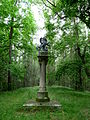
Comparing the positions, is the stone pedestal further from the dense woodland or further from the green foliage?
the green foliage

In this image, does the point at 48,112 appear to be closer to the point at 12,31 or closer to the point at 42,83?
the point at 42,83

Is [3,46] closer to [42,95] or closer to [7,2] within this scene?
[7,2]

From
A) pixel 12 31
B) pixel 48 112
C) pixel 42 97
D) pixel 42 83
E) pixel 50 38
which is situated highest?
pixel 12 31

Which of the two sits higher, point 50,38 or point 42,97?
point 50,38

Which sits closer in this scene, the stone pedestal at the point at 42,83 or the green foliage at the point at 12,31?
the stone pedestal at the point at 42,83

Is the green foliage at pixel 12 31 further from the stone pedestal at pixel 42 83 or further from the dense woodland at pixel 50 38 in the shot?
the stone pedestal at pixel 42 83

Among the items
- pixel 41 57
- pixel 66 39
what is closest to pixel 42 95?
pixel 41 57

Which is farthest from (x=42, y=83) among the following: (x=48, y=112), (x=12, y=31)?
(x=12, y=31)

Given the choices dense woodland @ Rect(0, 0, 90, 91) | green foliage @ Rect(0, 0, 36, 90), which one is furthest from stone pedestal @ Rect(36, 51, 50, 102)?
green foliage @ Rect(0, 0, 36, 90)

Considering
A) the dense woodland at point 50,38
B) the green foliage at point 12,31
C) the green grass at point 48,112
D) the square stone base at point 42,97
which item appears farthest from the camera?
the green foliage at point 12,31

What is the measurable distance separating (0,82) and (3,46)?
502 centimetres

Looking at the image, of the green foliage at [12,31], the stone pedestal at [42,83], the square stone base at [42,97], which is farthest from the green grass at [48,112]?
the green foliage at [12,31]

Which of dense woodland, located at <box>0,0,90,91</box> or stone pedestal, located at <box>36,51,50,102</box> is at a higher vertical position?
dense woodland, located at <box>0,0,90,91</box>

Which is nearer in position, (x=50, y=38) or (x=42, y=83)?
(x=42, y=83)
